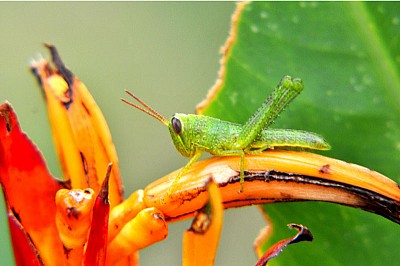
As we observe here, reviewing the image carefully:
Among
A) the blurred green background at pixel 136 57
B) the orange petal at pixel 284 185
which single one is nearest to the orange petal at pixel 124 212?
the orange petal at pixel 284 185

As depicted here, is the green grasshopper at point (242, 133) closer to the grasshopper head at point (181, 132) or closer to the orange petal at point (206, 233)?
the grasshopper head at point (181, 132)

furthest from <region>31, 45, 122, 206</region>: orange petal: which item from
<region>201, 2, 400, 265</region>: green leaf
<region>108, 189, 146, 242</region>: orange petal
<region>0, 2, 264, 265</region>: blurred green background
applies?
<region>0, 2, 264, 265</region>: blurred green background

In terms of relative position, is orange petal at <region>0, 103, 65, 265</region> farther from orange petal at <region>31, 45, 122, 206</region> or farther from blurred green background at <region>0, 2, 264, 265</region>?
blurred green background at <region>0, 2, 264, 265</region>

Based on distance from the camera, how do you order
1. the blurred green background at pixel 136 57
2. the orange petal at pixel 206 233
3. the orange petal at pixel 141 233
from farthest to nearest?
the blurred green background at pixel 136 57, the orange petal at pixel 141 233, the orange petal at pixel 206 233

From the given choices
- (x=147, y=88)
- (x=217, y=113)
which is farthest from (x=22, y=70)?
(x=217, y=113)

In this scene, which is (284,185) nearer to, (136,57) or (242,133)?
(242,133)

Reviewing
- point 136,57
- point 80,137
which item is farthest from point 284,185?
point 136,57
